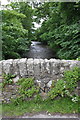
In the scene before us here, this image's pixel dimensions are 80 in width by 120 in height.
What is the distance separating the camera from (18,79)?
246cm

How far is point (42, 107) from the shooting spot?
229 centimetres

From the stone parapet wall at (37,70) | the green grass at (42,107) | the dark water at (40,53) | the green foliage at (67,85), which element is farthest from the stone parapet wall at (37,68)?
Answer: the dark water at (40,53)

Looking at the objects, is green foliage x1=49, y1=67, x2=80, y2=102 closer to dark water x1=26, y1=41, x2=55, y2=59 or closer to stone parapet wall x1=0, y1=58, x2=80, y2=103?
stone parapet wall x1=0, y1=58, x2=80, y2=103

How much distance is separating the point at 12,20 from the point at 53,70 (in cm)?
234

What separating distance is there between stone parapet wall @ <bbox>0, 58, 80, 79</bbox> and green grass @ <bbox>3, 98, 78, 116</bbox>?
506 millimetres

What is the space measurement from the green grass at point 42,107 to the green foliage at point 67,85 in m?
0.12

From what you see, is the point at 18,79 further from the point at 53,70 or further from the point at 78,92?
the point at 78,92

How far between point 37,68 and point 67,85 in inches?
27.3

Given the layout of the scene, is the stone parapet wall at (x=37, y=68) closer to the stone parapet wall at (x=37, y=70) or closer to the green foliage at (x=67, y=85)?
the stone parapet wall at (x=37, y=70)

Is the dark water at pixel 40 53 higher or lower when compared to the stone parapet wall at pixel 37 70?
higher

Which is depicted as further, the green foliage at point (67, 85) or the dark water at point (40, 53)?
the dark water at point (40, 53)

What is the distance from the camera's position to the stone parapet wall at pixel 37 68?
243 centimetres

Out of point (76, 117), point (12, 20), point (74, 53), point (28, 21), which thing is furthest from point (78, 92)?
point (28, 21)

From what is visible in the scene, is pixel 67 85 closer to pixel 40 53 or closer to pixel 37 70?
pixel 37 70
